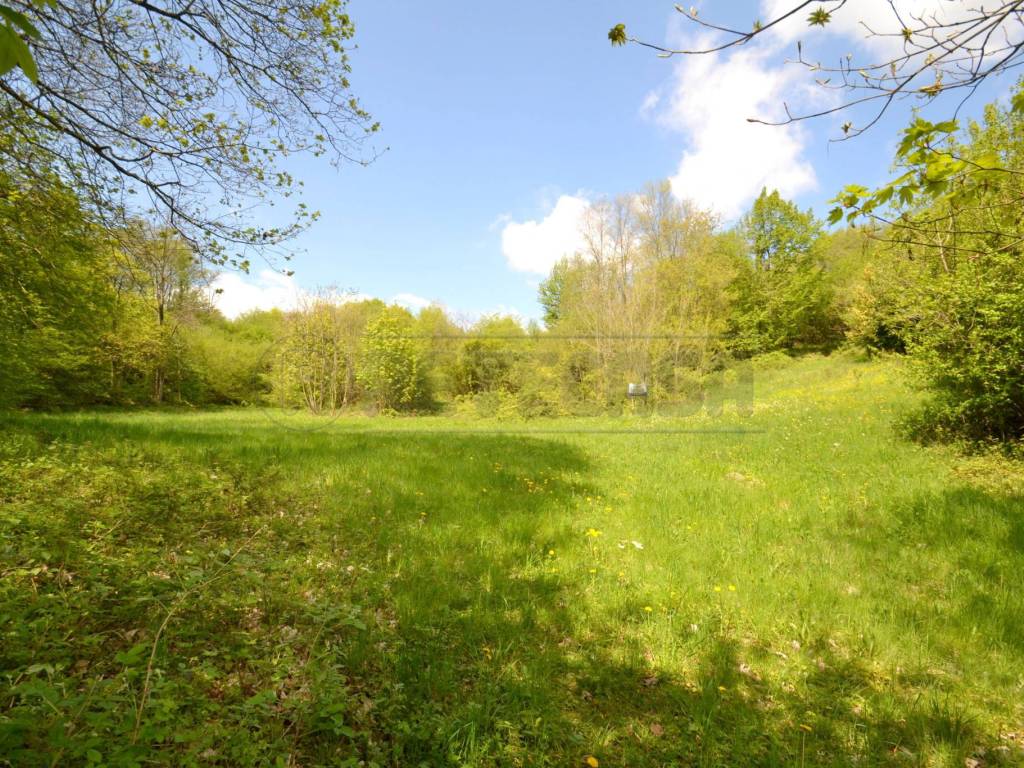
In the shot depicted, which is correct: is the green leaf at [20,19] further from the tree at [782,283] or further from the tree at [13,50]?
the tree at [782,283]

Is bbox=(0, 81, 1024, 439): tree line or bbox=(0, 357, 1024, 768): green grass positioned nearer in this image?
bbox=(0, 357, 1024, 768): green grass

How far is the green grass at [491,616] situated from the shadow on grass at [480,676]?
0.02 metres

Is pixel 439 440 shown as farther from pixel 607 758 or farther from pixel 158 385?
pixel 158 385

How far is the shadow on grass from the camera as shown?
2.06 meters

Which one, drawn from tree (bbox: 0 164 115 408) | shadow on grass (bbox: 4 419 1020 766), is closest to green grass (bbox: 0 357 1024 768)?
shadow on grass (bbox: 4 419 1020 766)

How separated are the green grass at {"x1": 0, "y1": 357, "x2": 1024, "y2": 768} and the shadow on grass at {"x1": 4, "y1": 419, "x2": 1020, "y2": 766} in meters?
0.02

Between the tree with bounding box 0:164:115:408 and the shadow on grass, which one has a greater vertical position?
the tree with bounding box 0:164:115:408

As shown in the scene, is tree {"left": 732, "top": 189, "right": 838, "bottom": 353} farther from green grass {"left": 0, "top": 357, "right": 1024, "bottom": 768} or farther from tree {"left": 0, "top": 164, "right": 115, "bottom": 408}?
tree {"left": 0, "top": 164, "right": 115, "bottom": 408}

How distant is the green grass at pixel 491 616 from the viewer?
6.68ft

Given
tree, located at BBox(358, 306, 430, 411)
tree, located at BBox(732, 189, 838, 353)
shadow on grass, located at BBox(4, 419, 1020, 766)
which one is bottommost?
shadow on grass, located at BBox(4, 419, 1020, 766)

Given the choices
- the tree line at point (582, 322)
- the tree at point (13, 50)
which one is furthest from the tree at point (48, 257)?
the tree at point (13, 50)

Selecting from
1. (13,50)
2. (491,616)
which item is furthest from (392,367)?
(13,50)

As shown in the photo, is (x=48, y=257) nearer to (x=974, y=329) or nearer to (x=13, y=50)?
(x=13, y=50)

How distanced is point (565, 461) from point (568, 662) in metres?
5.42
